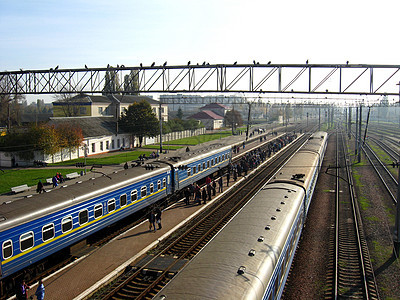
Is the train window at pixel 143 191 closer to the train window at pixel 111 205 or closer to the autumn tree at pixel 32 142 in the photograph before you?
the train window at pixel 111 205

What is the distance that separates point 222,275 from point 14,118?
7884cm

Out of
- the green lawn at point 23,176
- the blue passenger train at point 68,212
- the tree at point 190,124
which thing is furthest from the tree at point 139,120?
→ the blue passenger train at point 68,212

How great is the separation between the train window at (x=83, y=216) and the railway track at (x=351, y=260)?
10798 millimetres

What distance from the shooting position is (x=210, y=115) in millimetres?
106812

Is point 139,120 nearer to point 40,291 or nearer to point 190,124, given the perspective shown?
point 190,124

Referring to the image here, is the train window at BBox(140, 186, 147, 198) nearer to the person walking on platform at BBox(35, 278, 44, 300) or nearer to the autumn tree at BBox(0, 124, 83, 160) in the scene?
the person walking on platform at BBox(35, 278, 44, 300)

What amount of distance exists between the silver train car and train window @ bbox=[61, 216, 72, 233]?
750 centimetres

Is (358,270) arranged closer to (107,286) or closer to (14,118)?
(107,286)

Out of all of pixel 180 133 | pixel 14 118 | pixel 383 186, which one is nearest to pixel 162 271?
pixel 383 186

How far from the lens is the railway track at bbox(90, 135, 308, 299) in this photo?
13.2m

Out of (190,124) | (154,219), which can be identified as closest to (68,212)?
(154,219)

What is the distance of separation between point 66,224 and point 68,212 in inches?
20.0

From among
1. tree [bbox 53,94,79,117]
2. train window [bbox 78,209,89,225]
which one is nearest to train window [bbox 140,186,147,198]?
train window [bbox 78,209,89,225]

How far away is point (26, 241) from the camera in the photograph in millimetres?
13484
